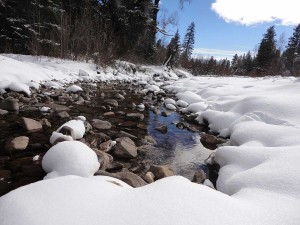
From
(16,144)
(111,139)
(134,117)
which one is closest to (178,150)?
(111,139)

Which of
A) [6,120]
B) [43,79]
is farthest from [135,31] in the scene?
[6,120]

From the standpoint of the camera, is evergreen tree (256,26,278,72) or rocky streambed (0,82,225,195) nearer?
rocky streambed (0,82,225,195)

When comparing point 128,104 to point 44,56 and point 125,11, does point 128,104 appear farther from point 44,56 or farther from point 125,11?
point 125,11

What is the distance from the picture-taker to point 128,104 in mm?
5855

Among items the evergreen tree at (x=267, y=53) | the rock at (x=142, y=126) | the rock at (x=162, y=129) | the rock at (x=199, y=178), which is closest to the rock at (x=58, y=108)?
the rock at (x=142, y=126)

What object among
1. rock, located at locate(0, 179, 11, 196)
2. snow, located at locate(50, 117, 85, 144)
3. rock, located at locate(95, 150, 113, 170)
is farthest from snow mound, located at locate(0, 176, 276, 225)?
snow, located at locate(50, 117, 85, 144)

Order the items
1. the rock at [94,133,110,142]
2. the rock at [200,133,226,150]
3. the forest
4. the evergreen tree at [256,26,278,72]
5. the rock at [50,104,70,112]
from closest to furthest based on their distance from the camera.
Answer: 1. the rock at [94,133,110,142]
2. the rock at [200,133,226,150]
3. the rock at [50,104,70,112]
4. the forest
5. the evergreen tree at [256,26,278,72]

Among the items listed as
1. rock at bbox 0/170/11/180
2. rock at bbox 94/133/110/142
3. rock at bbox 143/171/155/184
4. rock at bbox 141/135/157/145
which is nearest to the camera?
rock at bbox 0/170/11/180

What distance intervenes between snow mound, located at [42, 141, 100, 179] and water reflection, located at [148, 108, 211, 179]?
3.33 ft

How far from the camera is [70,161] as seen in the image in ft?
6.17

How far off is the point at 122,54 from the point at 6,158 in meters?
12.8

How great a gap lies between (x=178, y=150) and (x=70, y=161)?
66.7 inches

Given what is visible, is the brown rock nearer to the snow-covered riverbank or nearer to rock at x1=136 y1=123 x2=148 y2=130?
rock at x1=136 y1=123 x2=148 y2=130

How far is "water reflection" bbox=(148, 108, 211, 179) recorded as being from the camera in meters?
2.77
